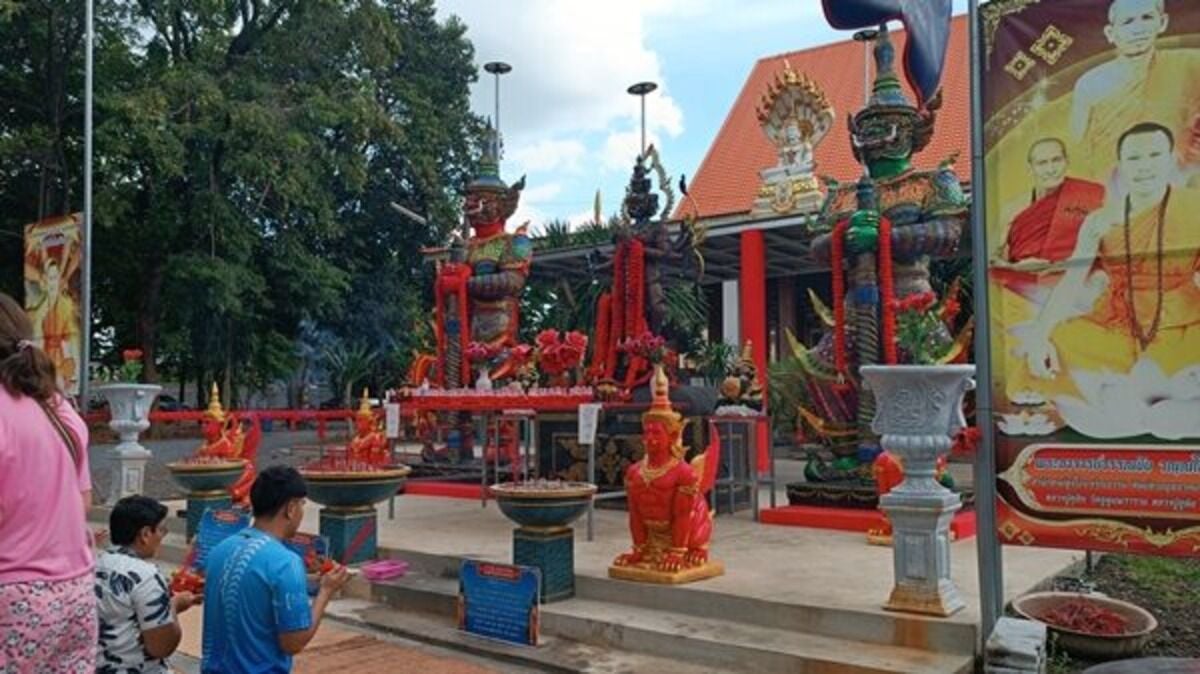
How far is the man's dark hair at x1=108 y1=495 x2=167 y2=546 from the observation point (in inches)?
127

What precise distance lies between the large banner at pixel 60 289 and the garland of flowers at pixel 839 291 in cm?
832

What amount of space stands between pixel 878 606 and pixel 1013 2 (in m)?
3.28

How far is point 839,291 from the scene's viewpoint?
923cm

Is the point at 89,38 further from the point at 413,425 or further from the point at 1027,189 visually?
the point at 1027,189

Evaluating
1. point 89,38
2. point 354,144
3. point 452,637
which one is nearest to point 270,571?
point 452,637

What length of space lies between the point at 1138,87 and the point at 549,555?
4205 millimetres

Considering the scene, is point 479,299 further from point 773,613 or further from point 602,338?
point 773,613

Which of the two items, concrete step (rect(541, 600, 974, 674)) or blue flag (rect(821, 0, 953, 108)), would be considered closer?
concrete step (rect(541, 600, 974, 674))

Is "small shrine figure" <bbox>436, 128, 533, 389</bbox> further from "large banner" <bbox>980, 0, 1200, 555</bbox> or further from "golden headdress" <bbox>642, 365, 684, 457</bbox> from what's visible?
"large banner" <bbox>980, 0, 1200, 555</bbox>

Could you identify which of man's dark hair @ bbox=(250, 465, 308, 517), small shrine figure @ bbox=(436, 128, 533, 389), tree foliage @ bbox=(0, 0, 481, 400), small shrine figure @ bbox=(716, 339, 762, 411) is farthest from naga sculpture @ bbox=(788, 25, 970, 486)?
tree foliage @ bbox=(0, 0, 481, 400)

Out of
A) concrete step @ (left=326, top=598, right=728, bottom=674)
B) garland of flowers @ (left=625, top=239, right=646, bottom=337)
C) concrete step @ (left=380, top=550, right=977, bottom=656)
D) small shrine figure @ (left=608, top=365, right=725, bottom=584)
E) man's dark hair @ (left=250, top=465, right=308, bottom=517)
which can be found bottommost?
concrete step @ (left=326, top=598, right=728, bottom=674)

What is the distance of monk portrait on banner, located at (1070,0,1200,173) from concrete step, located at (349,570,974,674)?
257cm

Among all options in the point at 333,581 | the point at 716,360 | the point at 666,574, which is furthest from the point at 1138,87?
the point at 716,360

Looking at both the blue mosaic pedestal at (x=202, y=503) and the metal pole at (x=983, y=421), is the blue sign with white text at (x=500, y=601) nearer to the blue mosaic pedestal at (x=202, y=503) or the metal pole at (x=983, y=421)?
the metal pole at (x=983, y=421)
